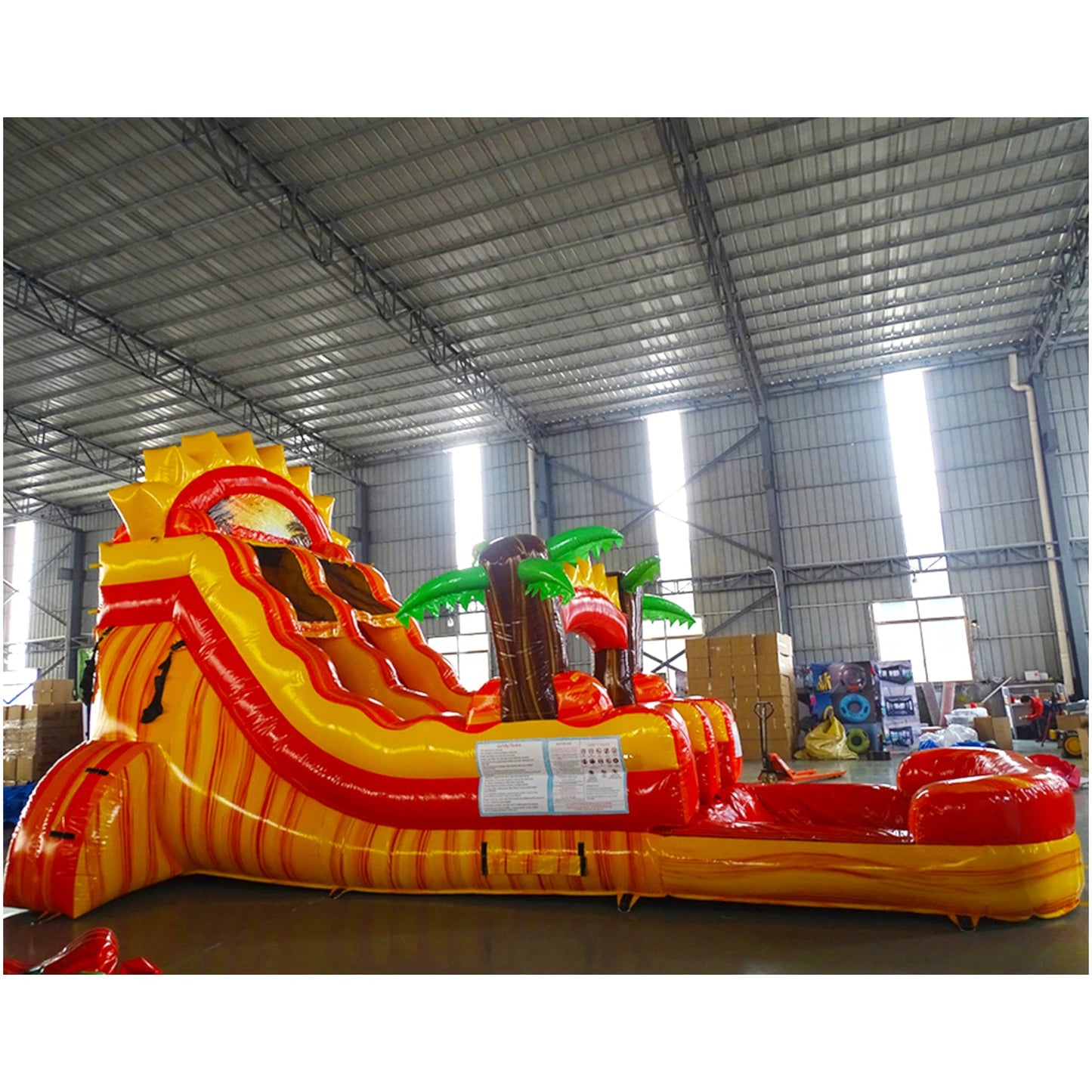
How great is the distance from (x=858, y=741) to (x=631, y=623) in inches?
255

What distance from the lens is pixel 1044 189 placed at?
867 cm

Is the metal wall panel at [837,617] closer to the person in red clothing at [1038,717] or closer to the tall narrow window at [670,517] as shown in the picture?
the tall narrow window at [670,517]

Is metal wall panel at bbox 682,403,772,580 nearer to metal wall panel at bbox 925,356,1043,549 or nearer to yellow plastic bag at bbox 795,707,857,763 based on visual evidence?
metal wall panel at bbox 925,356,1043,549

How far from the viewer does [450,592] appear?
3904mm

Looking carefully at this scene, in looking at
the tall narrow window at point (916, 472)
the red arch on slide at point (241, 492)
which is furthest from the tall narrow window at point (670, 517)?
the red arch on slide at point (241, 492)

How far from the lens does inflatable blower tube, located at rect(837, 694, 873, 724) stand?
10391 mm

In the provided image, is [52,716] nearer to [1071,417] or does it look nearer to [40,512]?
[40,512]

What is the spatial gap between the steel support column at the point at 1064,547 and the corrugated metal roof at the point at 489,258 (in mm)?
1222

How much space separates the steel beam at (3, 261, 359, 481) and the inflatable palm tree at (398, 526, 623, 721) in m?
4.10

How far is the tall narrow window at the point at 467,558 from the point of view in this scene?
1445cm

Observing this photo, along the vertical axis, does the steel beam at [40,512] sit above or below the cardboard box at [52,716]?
above

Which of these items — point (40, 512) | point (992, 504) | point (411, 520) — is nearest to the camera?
point (992, 504)

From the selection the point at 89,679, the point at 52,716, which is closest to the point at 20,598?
the point at 52,716

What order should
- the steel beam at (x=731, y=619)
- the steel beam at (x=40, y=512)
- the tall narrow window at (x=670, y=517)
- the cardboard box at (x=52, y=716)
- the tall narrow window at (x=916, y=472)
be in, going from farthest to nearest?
the steel beam at (x=40, y=512), the tall narrow window at (x=670, y=517), the steel beam at (x=731, y=619), the tall narrow window at (x=916, y=472), the cardboard box at (x=52, y=716)
